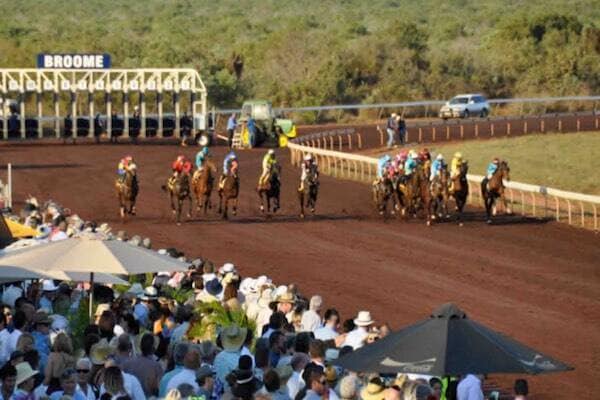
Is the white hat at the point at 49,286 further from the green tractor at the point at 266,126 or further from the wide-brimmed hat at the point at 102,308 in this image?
the green tractor at the point at 266,126

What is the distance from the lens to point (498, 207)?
33125mm

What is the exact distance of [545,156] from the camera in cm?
4562

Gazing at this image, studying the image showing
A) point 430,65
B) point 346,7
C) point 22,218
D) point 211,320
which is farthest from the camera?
point 346,7

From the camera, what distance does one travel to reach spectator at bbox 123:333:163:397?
11.6 meters

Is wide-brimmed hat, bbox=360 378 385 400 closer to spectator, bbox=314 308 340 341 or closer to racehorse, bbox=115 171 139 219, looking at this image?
spectator, bbox=314 308 340 341

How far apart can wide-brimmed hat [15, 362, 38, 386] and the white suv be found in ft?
168

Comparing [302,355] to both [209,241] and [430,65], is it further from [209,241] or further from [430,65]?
[430,65]

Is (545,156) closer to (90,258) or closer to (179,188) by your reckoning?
(179,188)

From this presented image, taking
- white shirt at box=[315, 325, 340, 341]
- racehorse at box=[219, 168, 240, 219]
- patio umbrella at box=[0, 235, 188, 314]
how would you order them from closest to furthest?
white shirt at box=[315, 325, 340, 341]
patio umbrella at box=[0, 235, 188, 314]
racehorse at box=[219, 168, 240, 219]

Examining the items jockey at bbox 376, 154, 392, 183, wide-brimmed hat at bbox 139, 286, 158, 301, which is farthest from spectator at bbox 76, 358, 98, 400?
jockey at bbox 376, 154, 392, 183

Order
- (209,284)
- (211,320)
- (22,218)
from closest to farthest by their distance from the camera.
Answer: (211,320) → (209,284) → (22,218)

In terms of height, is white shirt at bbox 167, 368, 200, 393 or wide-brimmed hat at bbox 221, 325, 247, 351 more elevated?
wide-brimmed hat at bbox 221, 325, 247, 351

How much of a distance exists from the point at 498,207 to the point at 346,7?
118 m

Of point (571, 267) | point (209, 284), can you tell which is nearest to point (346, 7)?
point (571, 267)
